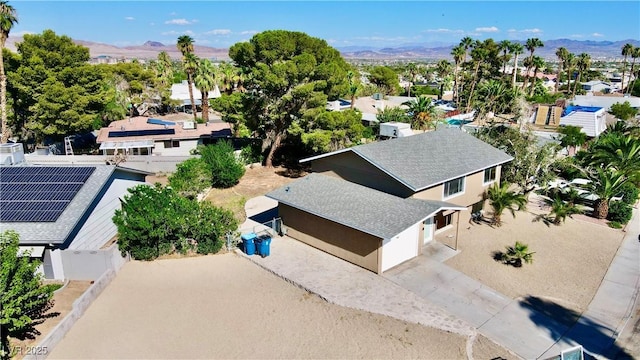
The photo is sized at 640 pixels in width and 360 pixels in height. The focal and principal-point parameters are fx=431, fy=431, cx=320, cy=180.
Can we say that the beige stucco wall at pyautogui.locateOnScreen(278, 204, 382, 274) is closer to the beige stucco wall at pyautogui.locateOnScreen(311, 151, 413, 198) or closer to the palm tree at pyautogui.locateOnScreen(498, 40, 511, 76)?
the beige stucco wall at pyautogui.locateOnScreen(311, 151, 413, 198)

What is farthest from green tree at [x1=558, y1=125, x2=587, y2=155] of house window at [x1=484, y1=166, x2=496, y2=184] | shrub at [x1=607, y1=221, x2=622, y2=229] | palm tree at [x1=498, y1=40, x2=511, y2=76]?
palm tree at [x1=498, y1=40, x2=511, y2=76]

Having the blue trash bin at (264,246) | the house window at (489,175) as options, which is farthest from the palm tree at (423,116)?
the blue trash bin at (264,246)

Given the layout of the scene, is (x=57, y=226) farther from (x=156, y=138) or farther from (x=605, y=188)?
(x=605, y=188)

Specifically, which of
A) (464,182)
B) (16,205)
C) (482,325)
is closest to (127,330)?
(16,205)

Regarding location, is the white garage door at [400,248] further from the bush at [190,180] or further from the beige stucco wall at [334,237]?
the bush at [190,180]

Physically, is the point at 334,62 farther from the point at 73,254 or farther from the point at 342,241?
the point at 73,254
